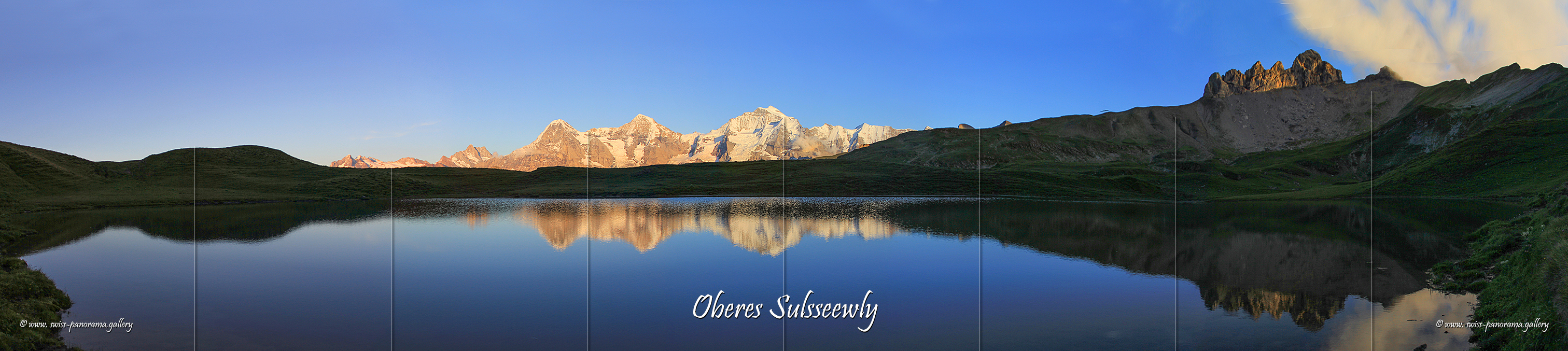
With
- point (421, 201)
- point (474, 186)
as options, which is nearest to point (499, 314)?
point (421, 201)

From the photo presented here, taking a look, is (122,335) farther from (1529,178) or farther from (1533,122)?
(1533,122)

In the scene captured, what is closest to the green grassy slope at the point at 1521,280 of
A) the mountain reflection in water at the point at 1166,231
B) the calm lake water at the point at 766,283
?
the calm lake water at the point at 766,283

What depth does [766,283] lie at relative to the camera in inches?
1276

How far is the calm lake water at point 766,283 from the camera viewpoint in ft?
74.5

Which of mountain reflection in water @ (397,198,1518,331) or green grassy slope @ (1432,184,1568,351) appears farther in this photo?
mountain reflection in water @ (397,198,1518,331)

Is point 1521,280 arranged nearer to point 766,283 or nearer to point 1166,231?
point 766,283

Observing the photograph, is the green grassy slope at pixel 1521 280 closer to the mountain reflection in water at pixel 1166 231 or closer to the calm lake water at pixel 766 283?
the calm lake water at pixel 766 283

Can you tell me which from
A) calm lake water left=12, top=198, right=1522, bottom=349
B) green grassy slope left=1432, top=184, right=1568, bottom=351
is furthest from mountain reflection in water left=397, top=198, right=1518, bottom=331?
Answer: green grassy slope left=1432, top=184, right=1568, bottom=351

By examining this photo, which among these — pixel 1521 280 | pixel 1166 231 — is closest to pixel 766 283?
pixel 1521 280

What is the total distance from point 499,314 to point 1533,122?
160831 millimetres

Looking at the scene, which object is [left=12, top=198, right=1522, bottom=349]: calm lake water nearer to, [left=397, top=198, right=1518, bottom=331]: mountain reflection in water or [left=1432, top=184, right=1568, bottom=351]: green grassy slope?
[left=397, top=198, right=1518, bottom=331]: mountain reflection in water

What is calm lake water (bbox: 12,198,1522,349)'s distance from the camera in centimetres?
2270

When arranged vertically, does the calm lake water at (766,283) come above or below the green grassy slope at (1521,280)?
below

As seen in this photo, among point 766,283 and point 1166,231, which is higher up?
point 1166,231
